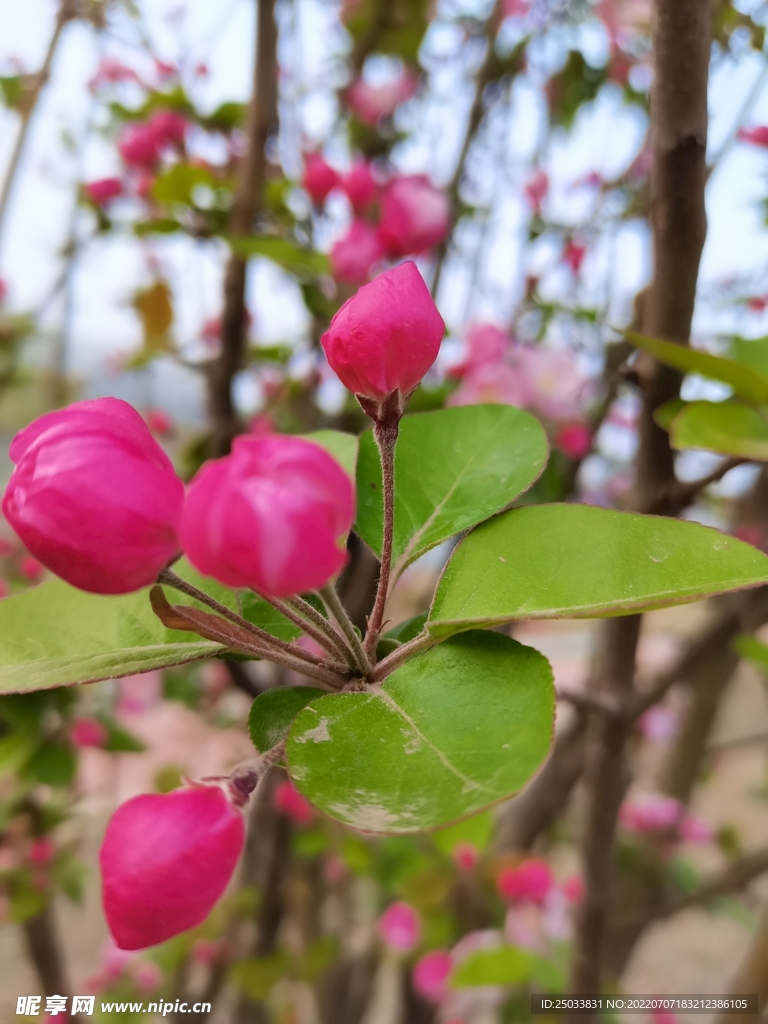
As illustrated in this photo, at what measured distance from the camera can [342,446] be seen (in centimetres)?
31

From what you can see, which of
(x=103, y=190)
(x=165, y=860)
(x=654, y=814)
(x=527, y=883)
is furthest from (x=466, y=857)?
(x=103, y=190)

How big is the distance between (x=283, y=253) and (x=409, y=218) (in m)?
0.15

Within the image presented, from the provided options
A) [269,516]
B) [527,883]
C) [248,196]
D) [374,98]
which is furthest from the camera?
[374,98]

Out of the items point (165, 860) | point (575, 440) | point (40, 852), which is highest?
point (165, 860)

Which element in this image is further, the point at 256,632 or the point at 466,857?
the point at 466,857

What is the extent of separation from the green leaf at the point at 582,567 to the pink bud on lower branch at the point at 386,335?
6 cm

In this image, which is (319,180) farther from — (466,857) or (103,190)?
(466,857)

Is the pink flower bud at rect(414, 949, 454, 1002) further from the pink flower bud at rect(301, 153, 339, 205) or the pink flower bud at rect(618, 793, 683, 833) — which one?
the pink flower bud at rect(301, 153, 339, 205)

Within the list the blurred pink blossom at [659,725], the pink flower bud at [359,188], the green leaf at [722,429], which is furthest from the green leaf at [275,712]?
the blurred pink blossom at [659,725]

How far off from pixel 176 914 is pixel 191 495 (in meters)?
0.11

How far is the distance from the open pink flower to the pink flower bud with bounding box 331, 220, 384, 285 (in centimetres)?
42

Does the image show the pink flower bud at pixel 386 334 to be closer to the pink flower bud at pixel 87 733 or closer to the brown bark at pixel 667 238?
the brown bark at pixel 667 238

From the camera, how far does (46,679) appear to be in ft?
0.71

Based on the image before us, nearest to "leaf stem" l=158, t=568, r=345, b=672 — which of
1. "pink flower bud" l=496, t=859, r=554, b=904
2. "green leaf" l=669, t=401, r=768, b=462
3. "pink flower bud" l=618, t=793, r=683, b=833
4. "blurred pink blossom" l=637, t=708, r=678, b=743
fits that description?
"green leaf" l=669, t=401, r=768, b=462
